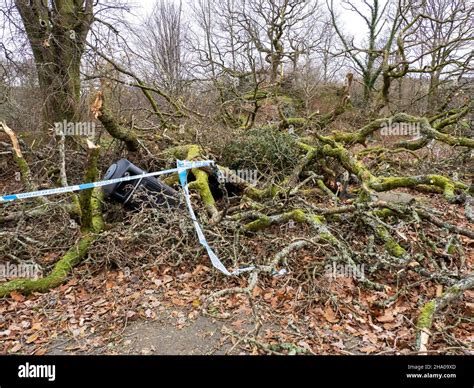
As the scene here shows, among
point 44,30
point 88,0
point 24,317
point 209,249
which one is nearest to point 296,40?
point 88,0

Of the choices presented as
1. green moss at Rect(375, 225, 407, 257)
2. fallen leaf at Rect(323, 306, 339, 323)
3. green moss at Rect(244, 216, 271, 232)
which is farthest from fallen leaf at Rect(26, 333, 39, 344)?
green moss at Rect(375, 225, 407, 257)

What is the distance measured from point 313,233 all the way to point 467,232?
161 centimetres

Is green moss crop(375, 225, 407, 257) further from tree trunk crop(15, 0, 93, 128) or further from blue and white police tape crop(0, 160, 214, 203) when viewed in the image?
tree trunk crop(15, 0, 93, 128)

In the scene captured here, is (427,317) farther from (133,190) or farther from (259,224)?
(133,190)

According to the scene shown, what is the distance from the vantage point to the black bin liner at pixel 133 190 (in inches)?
169

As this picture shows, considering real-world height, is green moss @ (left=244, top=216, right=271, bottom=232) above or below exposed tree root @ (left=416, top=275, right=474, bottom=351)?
above

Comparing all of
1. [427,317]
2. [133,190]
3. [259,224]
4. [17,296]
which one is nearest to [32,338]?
[17,296]

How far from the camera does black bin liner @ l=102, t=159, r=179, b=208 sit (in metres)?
4.28

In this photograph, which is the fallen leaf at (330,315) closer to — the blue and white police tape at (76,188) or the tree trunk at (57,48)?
the blue and white police tape at (76,188)

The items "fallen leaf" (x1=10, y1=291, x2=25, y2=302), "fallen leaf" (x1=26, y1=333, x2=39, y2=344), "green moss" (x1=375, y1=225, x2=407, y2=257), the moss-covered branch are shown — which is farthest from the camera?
the moss-covered branch

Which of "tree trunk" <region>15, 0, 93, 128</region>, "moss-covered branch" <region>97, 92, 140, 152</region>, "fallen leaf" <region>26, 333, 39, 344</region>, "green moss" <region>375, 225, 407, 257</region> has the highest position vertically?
"tree trunk" <region>15, 0, 93, 128</region>

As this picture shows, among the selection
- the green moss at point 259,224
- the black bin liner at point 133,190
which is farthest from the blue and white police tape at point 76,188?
the green moss at point 259,224

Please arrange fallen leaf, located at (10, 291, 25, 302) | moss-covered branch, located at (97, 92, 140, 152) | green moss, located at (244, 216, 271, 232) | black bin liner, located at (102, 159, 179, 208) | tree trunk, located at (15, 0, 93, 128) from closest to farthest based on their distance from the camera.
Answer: fallen leaf, located at (10, 291, 25, 302) → green moss, located at (244, 216, 271, 232) → black bin liner, located at (102, 159, 179, 208) → moss-covered branch, located at (97, 92, 140, 152) → tree trunk, located at (15, 0, 93, 128)

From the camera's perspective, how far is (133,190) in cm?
427
